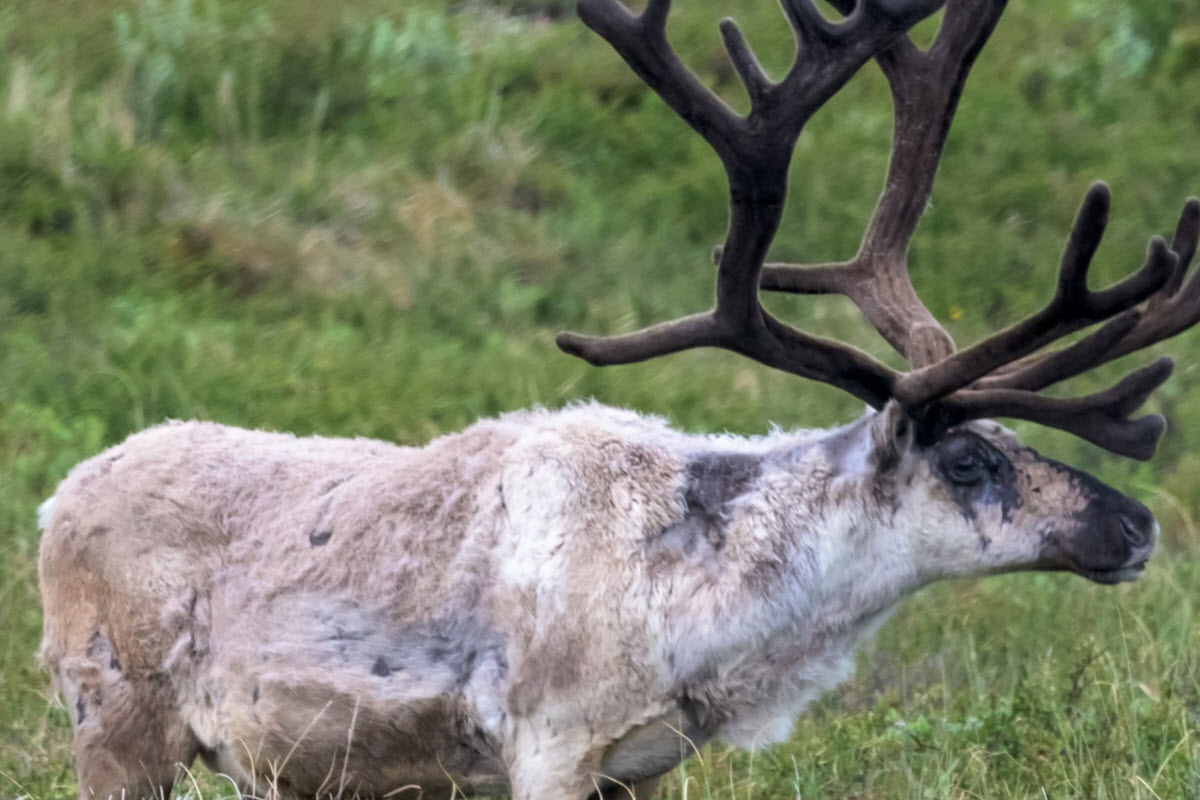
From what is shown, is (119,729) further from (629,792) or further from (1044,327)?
(1044,327)

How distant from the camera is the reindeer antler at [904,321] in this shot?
411 cm

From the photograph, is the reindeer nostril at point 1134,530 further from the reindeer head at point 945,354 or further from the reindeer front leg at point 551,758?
the reindeer front leg at point 551,758

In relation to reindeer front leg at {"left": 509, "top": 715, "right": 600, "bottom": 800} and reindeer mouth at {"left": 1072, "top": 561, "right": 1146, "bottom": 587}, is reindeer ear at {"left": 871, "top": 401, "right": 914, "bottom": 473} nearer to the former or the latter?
reindeer mouth at {"left": 1072, "top": 561, "right": 1146, "bottom": 587}

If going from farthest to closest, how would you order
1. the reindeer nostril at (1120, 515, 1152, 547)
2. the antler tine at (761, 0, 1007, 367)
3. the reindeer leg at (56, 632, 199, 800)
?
the antler tine at (761, 0, 1007, 367) < the reindeer leg at (56, 632, 199, 800) < the reindeer nostril at (1120, 515, 1152, 547)

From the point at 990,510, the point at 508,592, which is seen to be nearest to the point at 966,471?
the point at 990,510

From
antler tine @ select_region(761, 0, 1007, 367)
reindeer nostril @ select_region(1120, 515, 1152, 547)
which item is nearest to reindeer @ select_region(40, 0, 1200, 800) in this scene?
reindeer nostril @ select_region(1120, 515, 1152, 547)

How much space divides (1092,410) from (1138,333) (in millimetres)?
281

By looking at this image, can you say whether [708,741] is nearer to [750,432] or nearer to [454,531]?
[454,531]

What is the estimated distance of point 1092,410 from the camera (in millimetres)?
4305

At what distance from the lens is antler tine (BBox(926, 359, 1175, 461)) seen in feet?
13.9

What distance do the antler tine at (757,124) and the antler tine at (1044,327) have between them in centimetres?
16

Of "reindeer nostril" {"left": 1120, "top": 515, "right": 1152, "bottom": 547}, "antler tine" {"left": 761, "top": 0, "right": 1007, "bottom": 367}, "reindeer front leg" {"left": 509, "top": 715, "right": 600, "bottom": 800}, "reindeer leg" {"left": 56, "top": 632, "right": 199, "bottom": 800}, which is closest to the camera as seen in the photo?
"reindeer front leg" {"left": 509, "top": 715, "right": 600, "bottom": 800}

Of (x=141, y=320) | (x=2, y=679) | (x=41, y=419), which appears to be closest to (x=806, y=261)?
(x=141, y=320)

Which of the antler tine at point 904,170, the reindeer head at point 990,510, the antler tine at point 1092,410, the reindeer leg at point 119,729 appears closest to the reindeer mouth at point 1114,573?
the reindeer head at point 990,510
